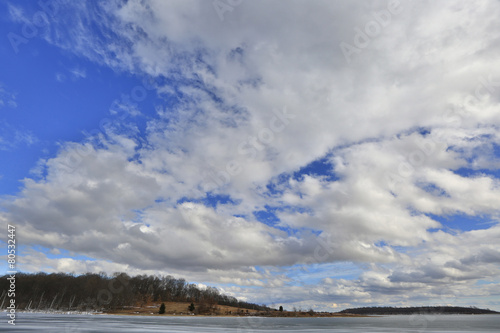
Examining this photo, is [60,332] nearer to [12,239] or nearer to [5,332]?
[5,332]

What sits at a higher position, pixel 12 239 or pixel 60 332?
pixel 12 239

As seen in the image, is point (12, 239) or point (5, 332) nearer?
point (12, 239)

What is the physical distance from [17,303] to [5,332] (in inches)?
7834

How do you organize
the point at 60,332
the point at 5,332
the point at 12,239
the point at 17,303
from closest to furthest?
1. the point at 12,239
2. the point at 5,332
3. the point at 60,332
4. the point at 17,303

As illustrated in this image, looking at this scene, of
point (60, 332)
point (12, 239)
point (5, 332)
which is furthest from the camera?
point (60, 332)

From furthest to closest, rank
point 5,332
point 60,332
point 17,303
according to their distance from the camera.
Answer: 1. point 17,303
2. point 60,332
3. point 5,332

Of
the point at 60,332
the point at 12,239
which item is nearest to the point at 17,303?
the point at 60,332

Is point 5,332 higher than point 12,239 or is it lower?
lower

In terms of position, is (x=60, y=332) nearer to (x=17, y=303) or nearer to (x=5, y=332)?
(x=5, y=332)

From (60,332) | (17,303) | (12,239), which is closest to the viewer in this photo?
(12,239)

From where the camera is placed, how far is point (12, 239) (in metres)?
35.7

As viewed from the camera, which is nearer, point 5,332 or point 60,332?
point 5,332

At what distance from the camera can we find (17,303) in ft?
646

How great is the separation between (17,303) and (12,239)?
211 metres
